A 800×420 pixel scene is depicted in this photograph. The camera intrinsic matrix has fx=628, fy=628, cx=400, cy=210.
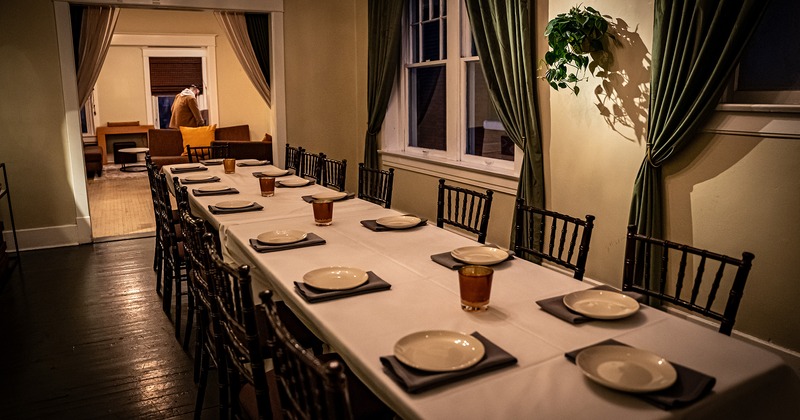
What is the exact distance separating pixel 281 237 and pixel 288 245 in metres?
0.11

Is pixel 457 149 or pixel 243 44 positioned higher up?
pixel 243 44

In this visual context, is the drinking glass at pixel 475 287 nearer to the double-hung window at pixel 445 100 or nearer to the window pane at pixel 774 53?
the window pane at pixel 774 53

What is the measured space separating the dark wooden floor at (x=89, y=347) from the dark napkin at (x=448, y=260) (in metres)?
1.20

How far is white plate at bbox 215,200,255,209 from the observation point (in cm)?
318

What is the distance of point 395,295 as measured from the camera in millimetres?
1904

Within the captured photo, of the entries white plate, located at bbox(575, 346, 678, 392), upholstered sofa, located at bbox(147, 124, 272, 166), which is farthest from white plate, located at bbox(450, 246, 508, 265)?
upholstered sofa, located at bbox(147, 124, 272, 166)

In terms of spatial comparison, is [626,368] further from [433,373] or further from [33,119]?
[33,119]

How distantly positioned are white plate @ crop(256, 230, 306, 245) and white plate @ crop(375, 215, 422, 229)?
1.29 feet

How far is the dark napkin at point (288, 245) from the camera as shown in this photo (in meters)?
2.40

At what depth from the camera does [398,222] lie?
282 centimetres

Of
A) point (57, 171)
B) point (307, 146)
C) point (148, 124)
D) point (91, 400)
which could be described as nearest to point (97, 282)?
point (57, 171)

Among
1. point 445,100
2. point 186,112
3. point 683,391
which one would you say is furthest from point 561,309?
point 186,112

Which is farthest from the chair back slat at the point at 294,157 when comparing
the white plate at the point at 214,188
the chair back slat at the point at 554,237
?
the chair back slat at the point at 554,237

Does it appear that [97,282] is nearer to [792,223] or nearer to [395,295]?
[395,295]
